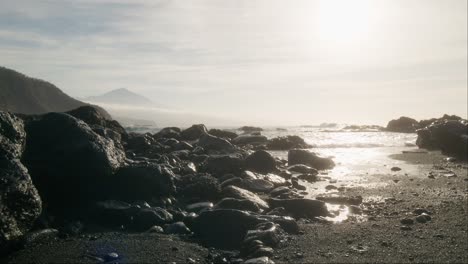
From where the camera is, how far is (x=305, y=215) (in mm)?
11156

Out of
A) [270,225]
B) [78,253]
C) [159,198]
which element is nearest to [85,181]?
[159,198]

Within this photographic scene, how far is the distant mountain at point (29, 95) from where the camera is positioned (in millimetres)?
54906

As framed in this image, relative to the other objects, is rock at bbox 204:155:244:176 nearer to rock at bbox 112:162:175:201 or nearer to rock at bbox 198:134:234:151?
rock at bbox 112:162:175:201

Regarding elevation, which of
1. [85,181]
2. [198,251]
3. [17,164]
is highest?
[17,164]

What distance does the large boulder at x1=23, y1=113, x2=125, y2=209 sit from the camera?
10406mm

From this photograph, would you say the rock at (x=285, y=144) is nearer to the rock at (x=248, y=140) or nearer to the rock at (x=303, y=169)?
the rock at (x=248, y=140)

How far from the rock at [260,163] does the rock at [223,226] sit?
30.7ft

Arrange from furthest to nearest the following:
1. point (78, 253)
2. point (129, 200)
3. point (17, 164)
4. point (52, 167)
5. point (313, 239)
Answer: point (129, 200), point (52, 167), point (313, 239), point (17, 164), point (78, 253)

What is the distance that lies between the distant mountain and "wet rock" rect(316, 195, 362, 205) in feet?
157

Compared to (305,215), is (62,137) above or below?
above


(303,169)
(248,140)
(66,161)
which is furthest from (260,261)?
(248,140)

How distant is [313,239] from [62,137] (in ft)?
22.6

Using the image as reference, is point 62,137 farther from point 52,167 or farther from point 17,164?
point 17,164

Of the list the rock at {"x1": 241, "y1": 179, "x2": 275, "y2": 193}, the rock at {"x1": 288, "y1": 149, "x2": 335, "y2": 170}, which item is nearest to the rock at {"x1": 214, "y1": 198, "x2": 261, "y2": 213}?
the rock at {"x1": 241, "y1": 179, "x2": 275, "y2": 193}
